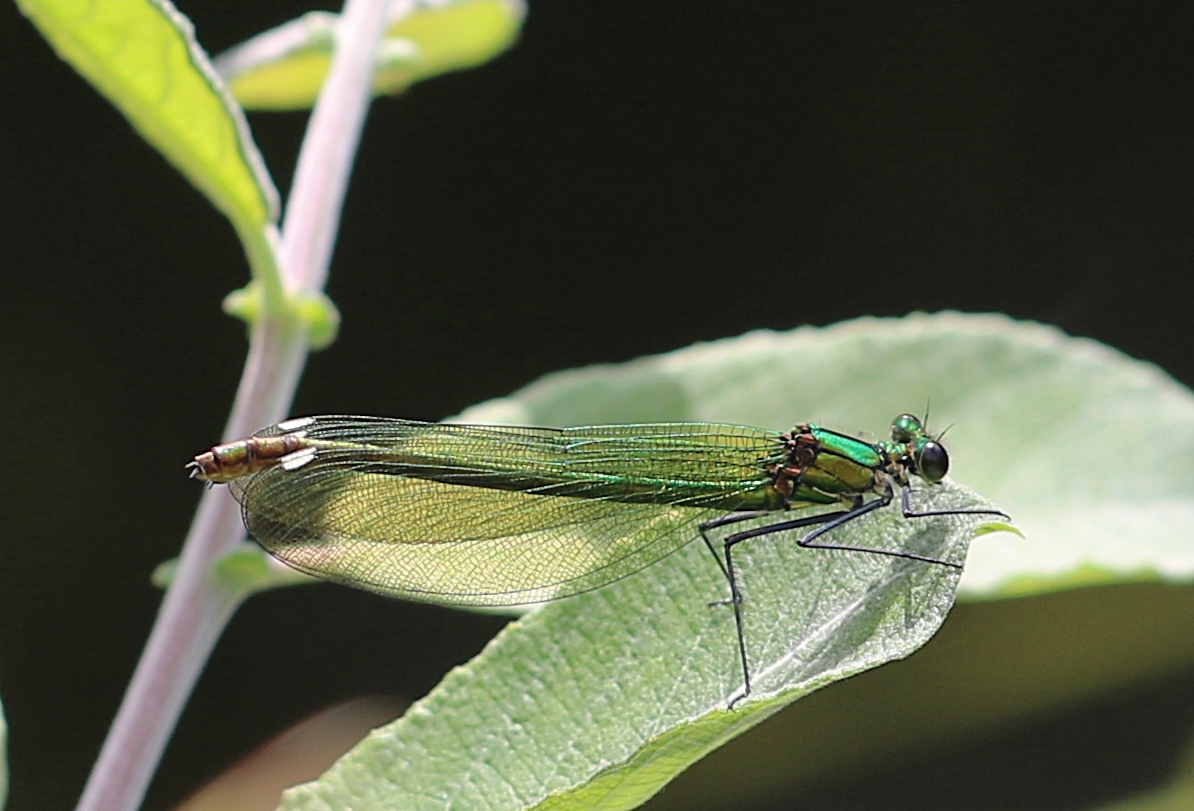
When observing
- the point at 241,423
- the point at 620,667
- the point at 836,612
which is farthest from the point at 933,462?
the point at 241,423

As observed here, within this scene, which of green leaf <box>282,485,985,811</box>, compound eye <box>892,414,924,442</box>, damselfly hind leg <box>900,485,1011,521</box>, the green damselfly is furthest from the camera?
compound eye <box>892,414,924,442</box>

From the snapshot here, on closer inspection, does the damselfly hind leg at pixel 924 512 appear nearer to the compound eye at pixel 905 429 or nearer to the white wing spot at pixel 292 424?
the compound eye at pixel 905 429

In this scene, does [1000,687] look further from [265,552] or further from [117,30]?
[117,30]

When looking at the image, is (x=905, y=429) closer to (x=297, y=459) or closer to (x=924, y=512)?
(x=924, y=512)

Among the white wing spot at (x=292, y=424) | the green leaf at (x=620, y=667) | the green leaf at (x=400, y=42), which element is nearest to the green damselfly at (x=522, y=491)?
the white wing spot at (x=292, y=424)

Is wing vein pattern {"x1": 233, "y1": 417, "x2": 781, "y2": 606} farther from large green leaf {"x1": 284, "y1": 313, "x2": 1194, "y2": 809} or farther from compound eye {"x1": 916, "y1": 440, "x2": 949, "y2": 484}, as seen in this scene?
compound eye {"x1": 916, "y1": 440, "x2": 949, "y2": 484}

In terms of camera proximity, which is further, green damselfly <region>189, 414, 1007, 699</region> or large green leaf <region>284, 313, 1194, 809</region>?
green damselfly <region>189, 414, 1007, 699</region>

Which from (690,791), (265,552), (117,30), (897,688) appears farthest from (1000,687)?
(117,30)

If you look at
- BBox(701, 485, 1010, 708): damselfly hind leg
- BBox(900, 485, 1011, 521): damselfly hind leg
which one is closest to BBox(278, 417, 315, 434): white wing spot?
BBox(701, 485, 1010, 708): damselfly hind leg
